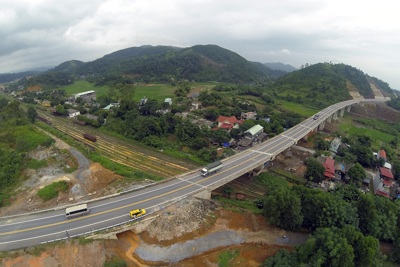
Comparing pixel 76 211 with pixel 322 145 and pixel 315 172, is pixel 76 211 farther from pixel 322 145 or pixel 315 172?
pixel 322 145

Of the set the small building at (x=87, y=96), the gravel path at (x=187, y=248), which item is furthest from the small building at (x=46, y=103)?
the gravel path at (x=187, y=248)

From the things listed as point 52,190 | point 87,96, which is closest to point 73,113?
point 87,96

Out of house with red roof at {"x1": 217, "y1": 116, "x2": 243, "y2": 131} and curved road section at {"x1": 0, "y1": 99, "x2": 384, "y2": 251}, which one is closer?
curved road section at {"x1": 0, "y1": 99, "x2": 384, "y2": 251}

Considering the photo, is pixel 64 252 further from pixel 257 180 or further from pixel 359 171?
pixel 359 171

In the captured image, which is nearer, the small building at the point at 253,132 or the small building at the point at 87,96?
the small building at the point at 253,132

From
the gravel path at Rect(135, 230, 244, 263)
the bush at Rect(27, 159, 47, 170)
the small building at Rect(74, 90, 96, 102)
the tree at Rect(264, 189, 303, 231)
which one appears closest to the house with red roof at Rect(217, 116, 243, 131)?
Answer: the tree at Rect(264, 189, 303, 231)

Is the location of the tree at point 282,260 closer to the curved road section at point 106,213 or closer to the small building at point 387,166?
the curved road section at point 106,213

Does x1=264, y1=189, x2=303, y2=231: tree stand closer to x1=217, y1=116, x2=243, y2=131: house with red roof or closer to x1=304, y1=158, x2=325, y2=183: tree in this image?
x1=304, y1=158, x2=325, y2=183: tree
